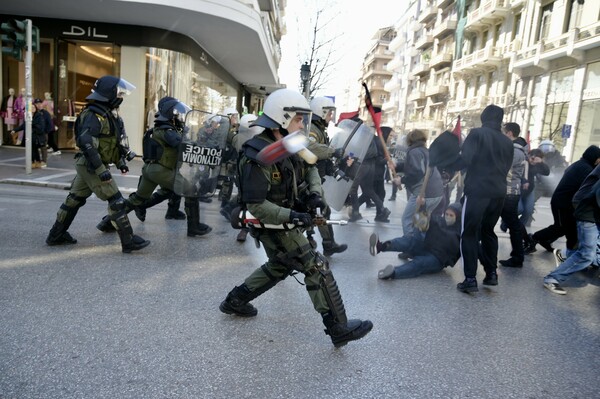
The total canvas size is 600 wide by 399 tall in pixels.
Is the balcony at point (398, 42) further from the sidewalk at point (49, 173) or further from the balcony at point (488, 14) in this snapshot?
the sidewalk at point (49, 173)

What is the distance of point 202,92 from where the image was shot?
17750 mm

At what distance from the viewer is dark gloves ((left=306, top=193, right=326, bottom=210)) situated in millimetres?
2902

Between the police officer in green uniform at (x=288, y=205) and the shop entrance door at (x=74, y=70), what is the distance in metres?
13.3

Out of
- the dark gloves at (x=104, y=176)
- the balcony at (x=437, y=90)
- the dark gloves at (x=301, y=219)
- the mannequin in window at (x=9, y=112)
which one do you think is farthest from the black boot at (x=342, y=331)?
the balcony at (x=437, y=90)

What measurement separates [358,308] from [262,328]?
0.94m

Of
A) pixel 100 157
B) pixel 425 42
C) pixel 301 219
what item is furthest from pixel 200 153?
pixel 425 42

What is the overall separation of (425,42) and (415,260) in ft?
161

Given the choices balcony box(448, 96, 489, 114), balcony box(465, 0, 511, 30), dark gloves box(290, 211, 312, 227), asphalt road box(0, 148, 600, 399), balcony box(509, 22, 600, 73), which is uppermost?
balcony box(465, 0, 511, 30)

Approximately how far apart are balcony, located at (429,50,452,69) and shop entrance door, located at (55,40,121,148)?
1346 inches

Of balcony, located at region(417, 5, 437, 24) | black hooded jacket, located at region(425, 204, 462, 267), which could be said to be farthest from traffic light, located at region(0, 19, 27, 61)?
balcony, located at region(417, 5, 437, 24)

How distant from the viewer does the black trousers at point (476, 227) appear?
427 cm

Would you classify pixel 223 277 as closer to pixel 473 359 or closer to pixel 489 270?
pixel 473 359

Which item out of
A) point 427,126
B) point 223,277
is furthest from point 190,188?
point 427,126

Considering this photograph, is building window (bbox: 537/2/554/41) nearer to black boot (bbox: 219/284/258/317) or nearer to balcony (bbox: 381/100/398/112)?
black boot (bbox: 219/284/258/317)
